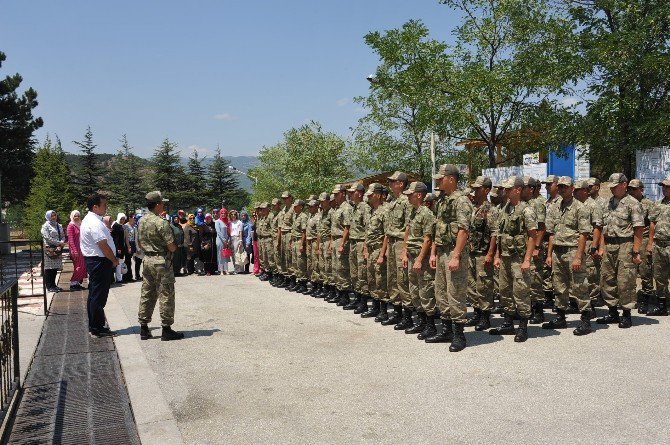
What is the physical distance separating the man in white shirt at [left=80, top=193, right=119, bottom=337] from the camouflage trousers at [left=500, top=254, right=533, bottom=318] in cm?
513

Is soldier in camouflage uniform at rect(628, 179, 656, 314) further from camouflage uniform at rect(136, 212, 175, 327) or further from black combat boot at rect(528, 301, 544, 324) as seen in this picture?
camouflage uniform at rect(136, 212, 175, 327)

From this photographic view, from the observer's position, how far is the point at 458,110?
16172mm

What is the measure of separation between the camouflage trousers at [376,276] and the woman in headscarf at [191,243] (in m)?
7.51

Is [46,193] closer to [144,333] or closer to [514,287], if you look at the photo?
[144,333]

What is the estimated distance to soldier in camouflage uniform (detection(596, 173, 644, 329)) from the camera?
7.38 metres

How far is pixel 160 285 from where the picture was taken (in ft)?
23.2

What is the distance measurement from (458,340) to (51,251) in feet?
30.3

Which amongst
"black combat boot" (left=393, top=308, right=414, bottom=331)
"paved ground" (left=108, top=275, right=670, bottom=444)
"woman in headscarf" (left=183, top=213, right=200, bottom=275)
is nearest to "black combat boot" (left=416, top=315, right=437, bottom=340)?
"paved ground" (left=108, top=275, right=670, bottom=444)

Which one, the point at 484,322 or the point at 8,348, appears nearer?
the point at 8,348

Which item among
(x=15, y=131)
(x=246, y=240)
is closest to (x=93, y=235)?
(x=246, y=240)

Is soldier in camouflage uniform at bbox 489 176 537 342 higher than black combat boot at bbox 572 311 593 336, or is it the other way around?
soldier in camouflage uniform at bbox 489 176 537 342

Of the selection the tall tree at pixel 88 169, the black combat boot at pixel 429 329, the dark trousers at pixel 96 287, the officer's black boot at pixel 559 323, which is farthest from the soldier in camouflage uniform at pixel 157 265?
the tall tree at pixel 88 169

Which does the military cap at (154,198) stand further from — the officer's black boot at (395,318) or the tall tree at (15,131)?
the tall tree at (15,131)

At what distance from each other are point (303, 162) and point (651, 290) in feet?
96.2
